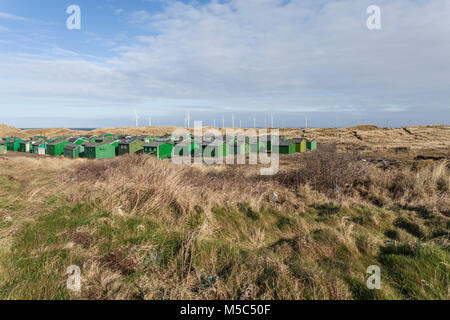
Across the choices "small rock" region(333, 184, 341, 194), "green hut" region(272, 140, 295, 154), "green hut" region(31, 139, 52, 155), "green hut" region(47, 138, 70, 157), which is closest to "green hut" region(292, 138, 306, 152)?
"green hut" region(272, 140, 295, 154)

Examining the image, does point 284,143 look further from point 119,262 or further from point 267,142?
point 119,262

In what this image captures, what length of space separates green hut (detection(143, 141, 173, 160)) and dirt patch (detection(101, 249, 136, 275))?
86.5ft

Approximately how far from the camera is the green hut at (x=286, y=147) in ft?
125

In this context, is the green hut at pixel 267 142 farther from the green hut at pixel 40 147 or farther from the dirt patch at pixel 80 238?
the green hut at pixel 40 147

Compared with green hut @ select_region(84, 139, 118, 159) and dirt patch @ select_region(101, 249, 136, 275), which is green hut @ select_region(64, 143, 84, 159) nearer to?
green hut @ select_region(84, 139, 118, 159)

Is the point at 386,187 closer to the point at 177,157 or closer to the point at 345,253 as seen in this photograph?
the point at 345,253

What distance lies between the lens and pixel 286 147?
3834 cm

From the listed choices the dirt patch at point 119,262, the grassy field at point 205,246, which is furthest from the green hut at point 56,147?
the dirt patch at point 119,262

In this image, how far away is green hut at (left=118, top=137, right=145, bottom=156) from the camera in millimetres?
33688

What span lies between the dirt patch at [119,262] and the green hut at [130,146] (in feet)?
102

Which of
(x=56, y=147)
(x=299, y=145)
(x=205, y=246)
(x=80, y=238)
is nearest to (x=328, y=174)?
(x=205, y=246)

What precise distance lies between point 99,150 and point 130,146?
3.99 meters

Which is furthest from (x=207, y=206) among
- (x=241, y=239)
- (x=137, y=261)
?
(x=137, y=261)
